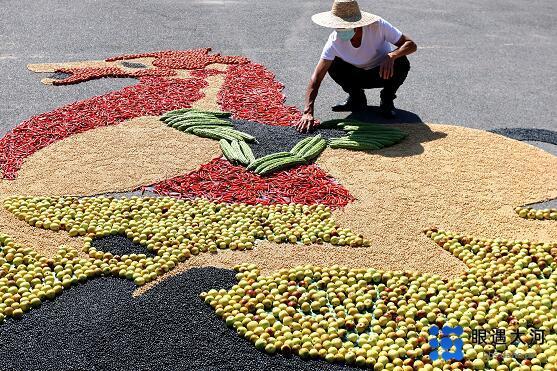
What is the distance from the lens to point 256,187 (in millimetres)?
7059

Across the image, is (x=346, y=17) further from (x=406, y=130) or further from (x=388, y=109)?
(x=406, y=130)

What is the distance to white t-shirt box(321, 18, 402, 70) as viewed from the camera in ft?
28.6

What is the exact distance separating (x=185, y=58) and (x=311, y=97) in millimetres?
3244

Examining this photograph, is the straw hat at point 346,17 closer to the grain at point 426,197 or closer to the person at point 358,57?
the person at point 358,57

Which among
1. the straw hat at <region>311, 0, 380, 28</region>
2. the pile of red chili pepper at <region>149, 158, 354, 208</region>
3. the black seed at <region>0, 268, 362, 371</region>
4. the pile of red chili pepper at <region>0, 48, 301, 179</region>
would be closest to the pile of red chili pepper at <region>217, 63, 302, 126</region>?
the pile of red chili pepper at <region>0, 48, 301, 179</region>

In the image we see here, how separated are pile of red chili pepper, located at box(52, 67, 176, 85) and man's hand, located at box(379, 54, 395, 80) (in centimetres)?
325

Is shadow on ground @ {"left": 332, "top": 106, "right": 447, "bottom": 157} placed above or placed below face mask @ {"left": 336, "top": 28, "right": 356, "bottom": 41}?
below

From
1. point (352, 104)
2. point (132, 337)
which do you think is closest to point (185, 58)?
point (352, 104)

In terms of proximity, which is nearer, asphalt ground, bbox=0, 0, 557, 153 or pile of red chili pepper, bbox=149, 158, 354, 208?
pile of red chili pepper, bbox=149, 158, 354, 208

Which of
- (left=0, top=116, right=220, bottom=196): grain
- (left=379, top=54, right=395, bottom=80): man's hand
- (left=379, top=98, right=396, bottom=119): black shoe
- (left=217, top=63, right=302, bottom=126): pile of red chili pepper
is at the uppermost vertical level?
(left=379, top=54, right=395, bottom=80): man's hand

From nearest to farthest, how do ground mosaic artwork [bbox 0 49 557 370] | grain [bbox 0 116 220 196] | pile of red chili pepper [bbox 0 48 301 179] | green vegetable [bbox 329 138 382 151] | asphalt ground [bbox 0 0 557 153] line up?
ground mosaic artwork [bbox 0 49 557 370], grain [bbox 0 116 220 196], green vegetable [bbox 329 138 382 151], pile of red chili pepper [bbox 0 48 301 179], asphalt ground [bbox 0 0 557 153]

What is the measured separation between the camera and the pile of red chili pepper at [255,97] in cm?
896

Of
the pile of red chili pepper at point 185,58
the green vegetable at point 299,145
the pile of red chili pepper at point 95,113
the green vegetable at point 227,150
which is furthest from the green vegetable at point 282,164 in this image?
the pile of red chili pepper at point 185,58

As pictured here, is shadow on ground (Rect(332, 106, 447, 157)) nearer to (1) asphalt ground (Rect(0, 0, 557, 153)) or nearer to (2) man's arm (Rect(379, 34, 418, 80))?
(1) asphalt ground (Rect(0, 0, 557, 153))
